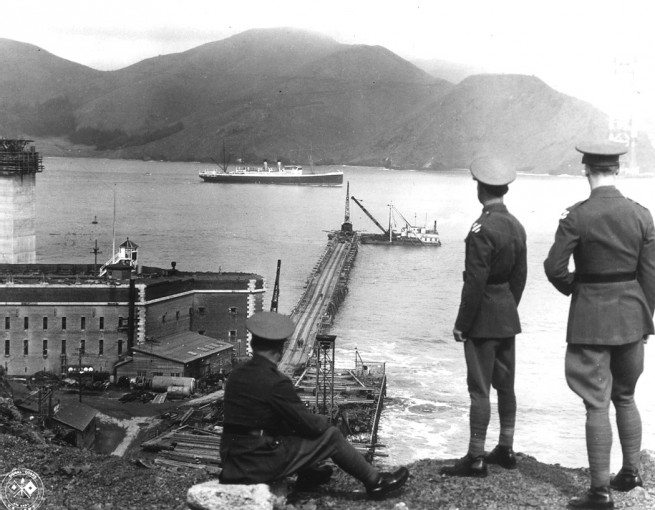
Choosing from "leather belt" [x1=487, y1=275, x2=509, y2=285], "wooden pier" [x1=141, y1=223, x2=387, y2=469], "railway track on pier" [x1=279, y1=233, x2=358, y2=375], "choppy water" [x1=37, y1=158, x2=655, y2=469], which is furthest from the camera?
"railway track on pier" [x1=279, y1=233, x2=358, y2=375]

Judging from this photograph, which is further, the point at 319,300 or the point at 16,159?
the point at 319,300

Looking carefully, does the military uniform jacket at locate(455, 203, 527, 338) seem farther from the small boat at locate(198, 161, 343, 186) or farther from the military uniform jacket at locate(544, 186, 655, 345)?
the small boat at locate(198, 161, 343, 186)

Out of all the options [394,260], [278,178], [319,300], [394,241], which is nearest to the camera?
[319,300]

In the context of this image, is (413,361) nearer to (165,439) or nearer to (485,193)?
(165,439)

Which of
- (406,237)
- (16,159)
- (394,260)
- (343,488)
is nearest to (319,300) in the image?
(16,159)

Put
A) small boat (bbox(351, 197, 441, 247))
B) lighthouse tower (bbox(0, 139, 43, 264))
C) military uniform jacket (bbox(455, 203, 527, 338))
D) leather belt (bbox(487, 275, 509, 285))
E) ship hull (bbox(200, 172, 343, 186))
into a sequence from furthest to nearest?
ship hull (bbox(200, 172, 343, 186)), small boat (bbox(351, 197, 441, 247)), lighthouse tower (bbox(0, 139, 43, 264)), leather belt (bbox(487, 275, 509, 285)), military uniform jacket (bbox(455, 203, 527, 338))

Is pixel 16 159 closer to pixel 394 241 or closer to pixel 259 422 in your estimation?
pixel 259 422

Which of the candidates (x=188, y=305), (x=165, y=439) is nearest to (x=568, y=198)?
(x=188, y=305)

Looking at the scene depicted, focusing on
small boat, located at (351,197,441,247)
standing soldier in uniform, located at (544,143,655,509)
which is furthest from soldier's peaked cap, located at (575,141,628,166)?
small boat, located at (351,197,441,247)
